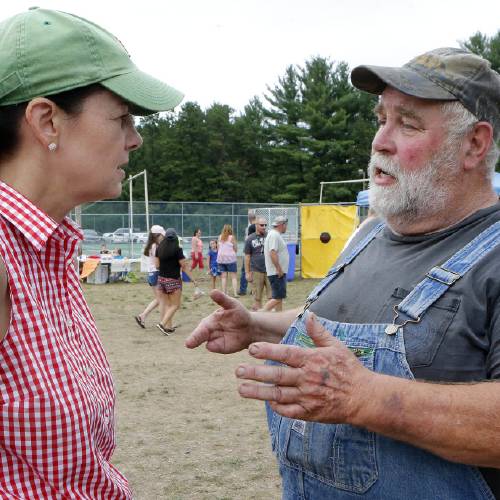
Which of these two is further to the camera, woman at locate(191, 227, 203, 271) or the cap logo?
woman at locate(191, 227, 203, 271)

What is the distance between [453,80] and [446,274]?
2.07 ft

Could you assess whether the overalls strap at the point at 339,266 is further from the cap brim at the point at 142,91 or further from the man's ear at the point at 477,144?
the cap brim at the point at 142,91

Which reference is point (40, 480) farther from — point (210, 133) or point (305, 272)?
point (210, 133)

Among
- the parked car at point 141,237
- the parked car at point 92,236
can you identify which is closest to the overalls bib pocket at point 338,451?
the parked car at point 141,237

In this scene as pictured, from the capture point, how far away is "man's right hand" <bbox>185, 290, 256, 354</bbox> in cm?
216

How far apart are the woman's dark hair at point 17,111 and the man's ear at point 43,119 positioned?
16 millimetres

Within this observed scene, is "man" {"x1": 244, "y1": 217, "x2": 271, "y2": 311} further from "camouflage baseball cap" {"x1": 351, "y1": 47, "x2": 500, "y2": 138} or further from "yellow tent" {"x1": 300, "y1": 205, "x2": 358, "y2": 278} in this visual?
"camouflage baseball cap" {"x1": 351, "y1": 47, "x2": 500, "y2": 138}

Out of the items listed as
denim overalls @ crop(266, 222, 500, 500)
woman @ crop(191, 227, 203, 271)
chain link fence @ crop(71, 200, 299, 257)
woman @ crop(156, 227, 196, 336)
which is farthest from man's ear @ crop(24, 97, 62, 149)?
chain link fence @ crop(71, 200, 299, 257)

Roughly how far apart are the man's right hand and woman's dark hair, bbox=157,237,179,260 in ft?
25.6

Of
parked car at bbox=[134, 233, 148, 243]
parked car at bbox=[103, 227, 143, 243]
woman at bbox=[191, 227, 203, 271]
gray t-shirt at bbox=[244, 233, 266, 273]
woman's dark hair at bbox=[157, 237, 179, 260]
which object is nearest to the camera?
woman's dark hair at bbox=[157, 237, 179, 260]

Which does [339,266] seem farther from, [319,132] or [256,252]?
[319,132]

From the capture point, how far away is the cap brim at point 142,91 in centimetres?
153

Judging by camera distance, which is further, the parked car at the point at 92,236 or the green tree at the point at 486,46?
the green tree at the point at 486,46

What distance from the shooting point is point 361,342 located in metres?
1.78
